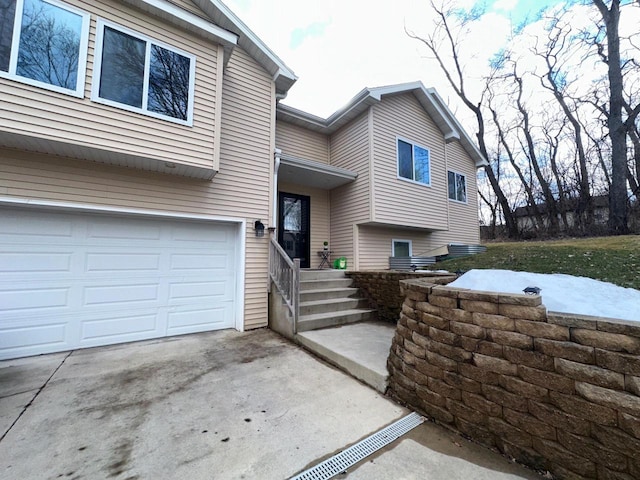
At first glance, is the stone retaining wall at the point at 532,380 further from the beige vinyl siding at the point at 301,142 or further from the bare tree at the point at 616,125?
the bare tree at the point at 616,125

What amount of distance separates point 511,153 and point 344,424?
20.3 meters

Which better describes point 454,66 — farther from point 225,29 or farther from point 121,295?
point 121,295

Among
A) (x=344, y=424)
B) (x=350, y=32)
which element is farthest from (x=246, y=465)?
(x=350, y=32)

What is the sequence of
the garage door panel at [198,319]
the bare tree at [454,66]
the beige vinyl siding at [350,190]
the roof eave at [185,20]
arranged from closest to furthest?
the roof eave at [185,20]
the garage door panel at [198,319]
the beige vinyl siding at [350,190]
the bare tree at [454,66]

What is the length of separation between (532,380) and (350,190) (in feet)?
20.8

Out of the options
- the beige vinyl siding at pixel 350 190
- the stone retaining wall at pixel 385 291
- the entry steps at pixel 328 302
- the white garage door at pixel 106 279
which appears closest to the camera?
the white garage door at pixel 106 279

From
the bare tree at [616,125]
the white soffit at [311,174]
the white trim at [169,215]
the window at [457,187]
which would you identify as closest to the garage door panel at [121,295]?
the white trim at [169,215]

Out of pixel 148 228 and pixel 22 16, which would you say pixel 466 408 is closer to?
pixel 148 228

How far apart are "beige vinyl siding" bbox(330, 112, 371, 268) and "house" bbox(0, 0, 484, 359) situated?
332 mm

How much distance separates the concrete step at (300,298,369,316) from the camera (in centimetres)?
489

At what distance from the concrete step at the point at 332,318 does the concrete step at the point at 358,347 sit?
0.43 feet

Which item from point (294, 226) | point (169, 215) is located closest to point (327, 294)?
point (294, 226)

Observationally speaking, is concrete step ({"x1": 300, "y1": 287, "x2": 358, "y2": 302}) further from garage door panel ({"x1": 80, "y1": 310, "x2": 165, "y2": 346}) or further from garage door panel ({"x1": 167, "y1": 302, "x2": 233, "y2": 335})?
garage door panel ({"x1": 80, "y1": 310, "x2": 165, "y2": 346})

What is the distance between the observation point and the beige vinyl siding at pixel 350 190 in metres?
7.27
